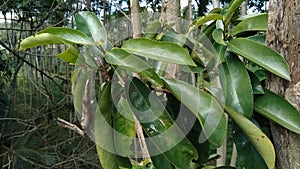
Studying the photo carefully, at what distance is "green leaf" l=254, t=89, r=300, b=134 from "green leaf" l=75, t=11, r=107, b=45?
8.1 inches

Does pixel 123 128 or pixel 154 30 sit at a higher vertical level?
pixel 154 30

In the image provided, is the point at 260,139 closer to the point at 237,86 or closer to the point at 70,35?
the point at 237,86

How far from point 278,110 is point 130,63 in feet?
0.58

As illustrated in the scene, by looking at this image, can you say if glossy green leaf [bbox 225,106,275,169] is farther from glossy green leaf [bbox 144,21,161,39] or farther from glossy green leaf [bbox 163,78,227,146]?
glossy green leaf [bbox 144,21,161,39]

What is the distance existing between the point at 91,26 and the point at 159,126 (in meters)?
0.16

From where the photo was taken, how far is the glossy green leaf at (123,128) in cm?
44

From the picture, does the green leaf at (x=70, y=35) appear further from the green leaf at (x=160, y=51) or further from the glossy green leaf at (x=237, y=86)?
the glossy green leaf at (x=237, y=86)

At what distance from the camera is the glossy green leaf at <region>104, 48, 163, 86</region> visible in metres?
0.38

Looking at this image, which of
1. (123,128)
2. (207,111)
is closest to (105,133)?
(123,128)

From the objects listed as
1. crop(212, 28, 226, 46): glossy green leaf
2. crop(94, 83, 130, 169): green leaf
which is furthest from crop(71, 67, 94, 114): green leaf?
crop(212, 28, 226, 46): glossy green leaf

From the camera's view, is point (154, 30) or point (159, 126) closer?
point (159, 126)

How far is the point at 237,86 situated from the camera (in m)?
0.43

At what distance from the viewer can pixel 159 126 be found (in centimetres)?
42

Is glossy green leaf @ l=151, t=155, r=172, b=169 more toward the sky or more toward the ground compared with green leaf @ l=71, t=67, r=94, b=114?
more toward the ground
